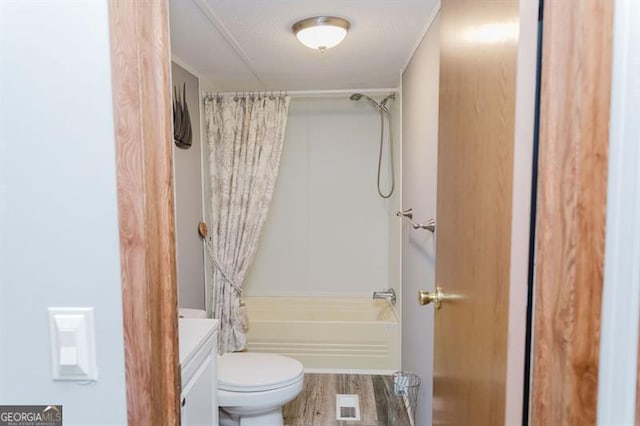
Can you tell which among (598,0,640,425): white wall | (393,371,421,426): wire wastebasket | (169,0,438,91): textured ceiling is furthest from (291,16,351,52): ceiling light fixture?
(393,371,421,426): wire wastebasket

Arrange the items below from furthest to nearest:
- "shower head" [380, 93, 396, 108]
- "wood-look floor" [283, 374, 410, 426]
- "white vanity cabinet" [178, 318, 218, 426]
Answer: "shower head" [380, 93, 396, 108]
"wood-look floor" [283, 374, 410, 426]
"white vanity cabinet" [178, 318, 218, 426]

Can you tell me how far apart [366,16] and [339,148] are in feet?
5.59

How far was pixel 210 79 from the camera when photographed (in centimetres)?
282

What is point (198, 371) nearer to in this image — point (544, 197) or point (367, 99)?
point (544, 197)

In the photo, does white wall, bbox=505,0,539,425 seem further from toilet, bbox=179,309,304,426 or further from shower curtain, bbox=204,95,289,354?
shower curtain, bbox=204,95,289,354

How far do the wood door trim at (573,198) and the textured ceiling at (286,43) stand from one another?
120 centimetres

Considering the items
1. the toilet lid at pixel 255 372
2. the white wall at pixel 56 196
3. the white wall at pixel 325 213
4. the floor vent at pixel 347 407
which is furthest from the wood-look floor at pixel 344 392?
the white wall at pixel 56 196

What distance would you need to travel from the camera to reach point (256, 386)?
1.90 metres

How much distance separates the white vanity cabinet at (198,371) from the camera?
1.14 m

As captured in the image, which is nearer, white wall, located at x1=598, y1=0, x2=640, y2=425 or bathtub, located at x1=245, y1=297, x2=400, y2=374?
white wall, located at x1=598, y1=0, x2=640, y2=425

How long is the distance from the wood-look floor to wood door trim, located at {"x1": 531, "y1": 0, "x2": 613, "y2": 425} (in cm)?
189

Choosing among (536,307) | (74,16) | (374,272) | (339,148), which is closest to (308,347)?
(374,272)

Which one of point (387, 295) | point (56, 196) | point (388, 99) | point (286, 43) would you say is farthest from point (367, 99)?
point (56, 196)

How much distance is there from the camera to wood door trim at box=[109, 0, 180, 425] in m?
0.63
